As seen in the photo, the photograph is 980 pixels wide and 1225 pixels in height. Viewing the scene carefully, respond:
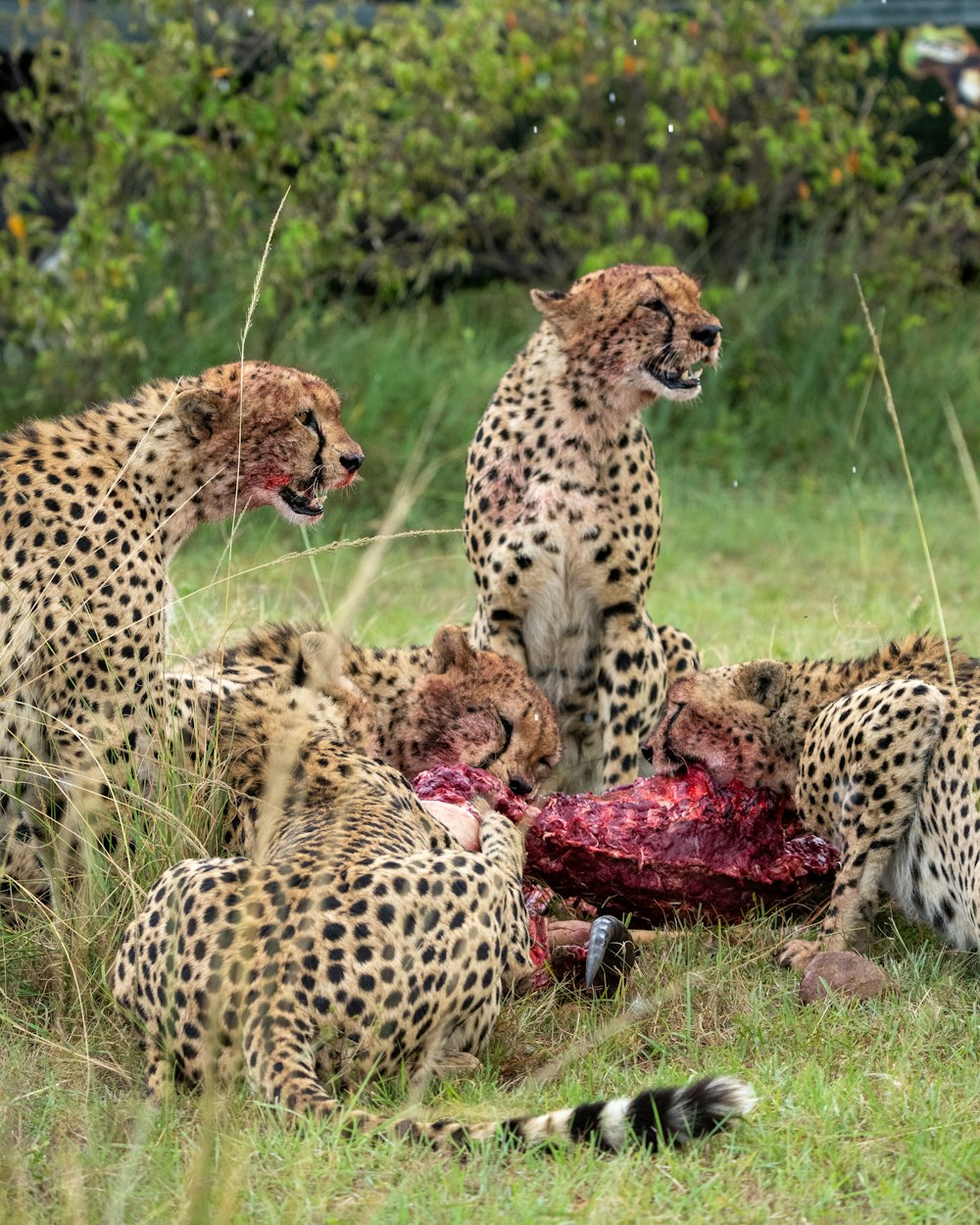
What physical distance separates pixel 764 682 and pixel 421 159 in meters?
5.28

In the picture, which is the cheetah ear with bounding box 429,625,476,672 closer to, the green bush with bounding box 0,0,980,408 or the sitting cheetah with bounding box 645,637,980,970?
the sitting cheetah with bounding box 645,637,980,970

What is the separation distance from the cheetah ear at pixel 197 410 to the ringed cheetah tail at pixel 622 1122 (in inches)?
66.9

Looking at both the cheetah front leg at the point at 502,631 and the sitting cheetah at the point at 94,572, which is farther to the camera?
the cheetah front leg at the point at 502,631

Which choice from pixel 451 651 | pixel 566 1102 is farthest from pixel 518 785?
pixel 566 1102

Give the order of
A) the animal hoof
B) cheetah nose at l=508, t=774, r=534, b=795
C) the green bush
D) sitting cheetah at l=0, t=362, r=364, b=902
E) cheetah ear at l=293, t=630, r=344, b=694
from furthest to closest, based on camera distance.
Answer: the green bush → cheetah nose at l=508, t=774, r=534, b=795 → cheetah ear at l=293, t=630, r=344, b=694 → sitting cheetah at l=0, t=362, r=364, b=902 → the animal hoof

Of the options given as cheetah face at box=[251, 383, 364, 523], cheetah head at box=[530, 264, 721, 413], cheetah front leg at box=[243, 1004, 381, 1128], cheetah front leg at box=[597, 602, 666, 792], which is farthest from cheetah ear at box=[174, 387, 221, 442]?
cheetah front leg at box=[243, 1004, 381, 1128]

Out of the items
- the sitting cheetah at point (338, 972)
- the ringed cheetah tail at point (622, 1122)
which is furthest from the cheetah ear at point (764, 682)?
the ringed cheetah tail at point (622, 1122)

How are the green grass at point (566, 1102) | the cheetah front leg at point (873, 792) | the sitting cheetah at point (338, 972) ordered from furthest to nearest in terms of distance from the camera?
the cheetah front leg at point (873, 792) → the sitting cheetah at point (338, 972) → the green grass at point (566, 1102)

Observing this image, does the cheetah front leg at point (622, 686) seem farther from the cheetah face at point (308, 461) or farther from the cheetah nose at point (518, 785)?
the cheetah face at point (308, 461)

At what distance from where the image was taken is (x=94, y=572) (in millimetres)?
3707

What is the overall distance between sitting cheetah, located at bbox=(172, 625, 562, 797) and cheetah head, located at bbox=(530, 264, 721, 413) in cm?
82

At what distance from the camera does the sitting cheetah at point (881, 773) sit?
370 cm

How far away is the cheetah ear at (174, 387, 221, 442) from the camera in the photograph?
3.87 metres

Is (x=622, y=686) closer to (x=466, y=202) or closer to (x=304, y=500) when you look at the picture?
(x=304, y=500)
